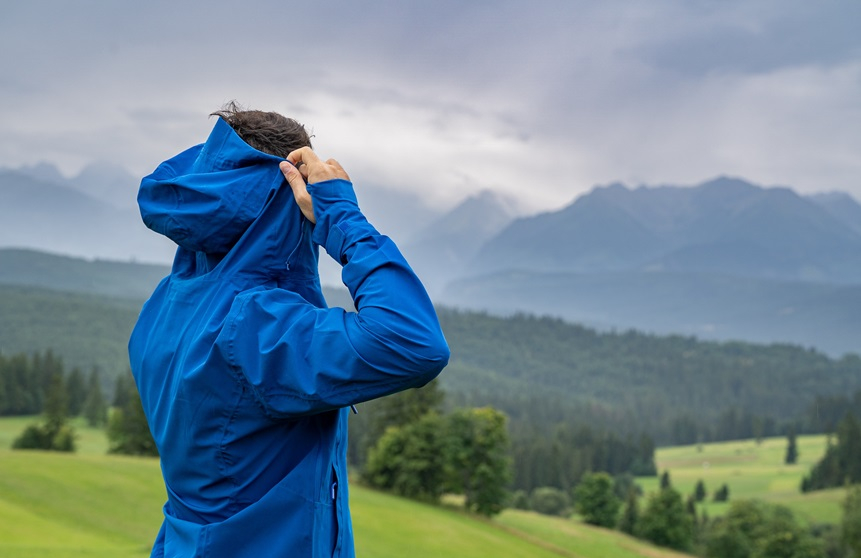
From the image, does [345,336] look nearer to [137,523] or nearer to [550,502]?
[137,523]

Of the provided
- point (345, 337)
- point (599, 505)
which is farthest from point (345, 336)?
point (599, 505)

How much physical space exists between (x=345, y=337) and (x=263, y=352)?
0.19 metres

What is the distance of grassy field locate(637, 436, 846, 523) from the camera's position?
288 ft

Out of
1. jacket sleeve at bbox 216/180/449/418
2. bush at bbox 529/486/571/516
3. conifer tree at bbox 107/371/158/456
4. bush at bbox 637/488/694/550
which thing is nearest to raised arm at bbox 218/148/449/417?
jacket sleeve at bbox 216/180/449/418

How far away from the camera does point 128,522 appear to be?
2719cm

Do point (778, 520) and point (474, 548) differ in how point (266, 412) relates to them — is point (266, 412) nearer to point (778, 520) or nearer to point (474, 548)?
point (474, 548)

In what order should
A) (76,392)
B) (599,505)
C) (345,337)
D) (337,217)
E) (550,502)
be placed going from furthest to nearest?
1. (76,392)
2. (550,502)
3. (599,505)
4. (337,217)
5. (345,337)

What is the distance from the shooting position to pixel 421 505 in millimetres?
48125

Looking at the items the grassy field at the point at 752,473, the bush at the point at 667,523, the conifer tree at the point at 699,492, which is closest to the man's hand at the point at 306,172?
the bush at the point at 667,523

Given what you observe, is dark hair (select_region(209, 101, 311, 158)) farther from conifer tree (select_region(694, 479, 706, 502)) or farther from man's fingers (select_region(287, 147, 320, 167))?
conifer tree (select_region(694, 479, 706, 502))

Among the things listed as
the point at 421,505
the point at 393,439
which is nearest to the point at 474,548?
the point at 421,505

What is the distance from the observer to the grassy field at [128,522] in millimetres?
21219

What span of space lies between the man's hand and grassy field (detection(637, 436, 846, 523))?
8602 centimetres

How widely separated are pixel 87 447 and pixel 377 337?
256ft
